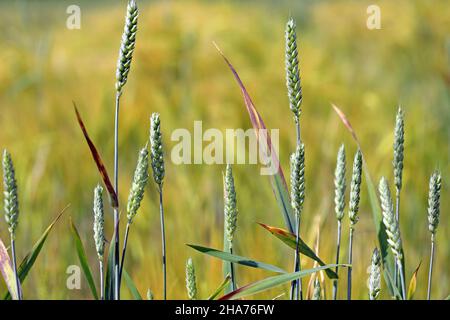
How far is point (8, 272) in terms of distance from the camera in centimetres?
43

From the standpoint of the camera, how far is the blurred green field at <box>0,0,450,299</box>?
0.89 metres

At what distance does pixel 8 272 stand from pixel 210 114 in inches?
41.6

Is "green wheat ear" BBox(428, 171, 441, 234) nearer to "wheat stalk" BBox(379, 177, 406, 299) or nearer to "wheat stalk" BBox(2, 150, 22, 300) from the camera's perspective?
"wheat stalk" BBox(379, 177, 406, 299)

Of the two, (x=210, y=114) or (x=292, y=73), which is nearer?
(x=292, y=73)

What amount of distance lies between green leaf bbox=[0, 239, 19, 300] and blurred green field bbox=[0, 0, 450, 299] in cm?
23

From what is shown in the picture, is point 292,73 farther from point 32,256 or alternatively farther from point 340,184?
point 32,256

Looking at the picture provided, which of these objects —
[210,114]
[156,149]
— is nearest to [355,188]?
[156,149]

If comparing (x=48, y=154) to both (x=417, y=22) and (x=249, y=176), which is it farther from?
(x=417, y=22)

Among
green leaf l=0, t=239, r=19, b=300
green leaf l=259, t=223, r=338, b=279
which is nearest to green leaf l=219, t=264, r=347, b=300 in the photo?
green leaf l=259, t=223, r=338, b=279

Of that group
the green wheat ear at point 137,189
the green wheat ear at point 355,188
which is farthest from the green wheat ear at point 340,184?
the green wheat ear at point 137,189

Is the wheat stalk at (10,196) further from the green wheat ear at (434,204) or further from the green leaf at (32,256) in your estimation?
the green wheat ear at (434,204)
